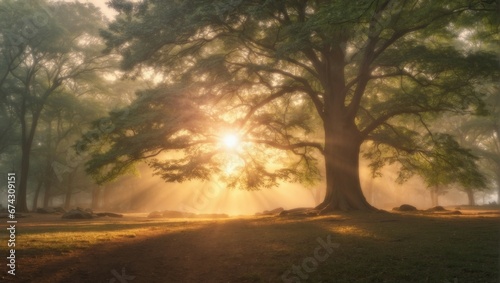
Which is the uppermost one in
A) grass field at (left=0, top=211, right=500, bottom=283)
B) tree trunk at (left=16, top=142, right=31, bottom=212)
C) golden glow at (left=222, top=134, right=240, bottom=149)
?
golden glow at (left=222, top=134, right=240, bottom=149)

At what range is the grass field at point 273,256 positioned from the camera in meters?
7.22

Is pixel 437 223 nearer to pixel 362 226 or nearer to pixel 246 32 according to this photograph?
pixel 362 226

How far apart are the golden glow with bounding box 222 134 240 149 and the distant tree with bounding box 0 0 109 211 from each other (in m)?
14.1

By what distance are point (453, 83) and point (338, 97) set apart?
548cm

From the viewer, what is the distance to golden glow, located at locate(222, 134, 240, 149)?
19141 millimetres

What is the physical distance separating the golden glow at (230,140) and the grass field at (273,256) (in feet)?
25.2

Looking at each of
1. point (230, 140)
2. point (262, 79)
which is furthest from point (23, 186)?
point (262, 79)

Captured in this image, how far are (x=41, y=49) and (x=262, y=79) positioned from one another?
21.0m

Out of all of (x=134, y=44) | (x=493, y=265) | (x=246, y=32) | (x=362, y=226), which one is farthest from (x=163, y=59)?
(x=493, y=265)

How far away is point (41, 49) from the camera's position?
29734mm

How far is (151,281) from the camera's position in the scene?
7.64 metres

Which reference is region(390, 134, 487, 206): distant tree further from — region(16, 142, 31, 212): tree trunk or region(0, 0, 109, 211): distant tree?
region(16, 142, 31, 212): tree trunk

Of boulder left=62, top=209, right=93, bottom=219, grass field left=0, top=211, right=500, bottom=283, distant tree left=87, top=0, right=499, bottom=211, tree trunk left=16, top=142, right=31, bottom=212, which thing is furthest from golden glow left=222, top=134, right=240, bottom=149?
tree trunk left=16, top=142, right=31, bottom=212

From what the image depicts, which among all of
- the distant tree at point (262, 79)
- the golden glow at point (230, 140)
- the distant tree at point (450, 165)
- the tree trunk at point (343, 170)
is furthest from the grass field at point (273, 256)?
the distant tree at point (450, 165)
